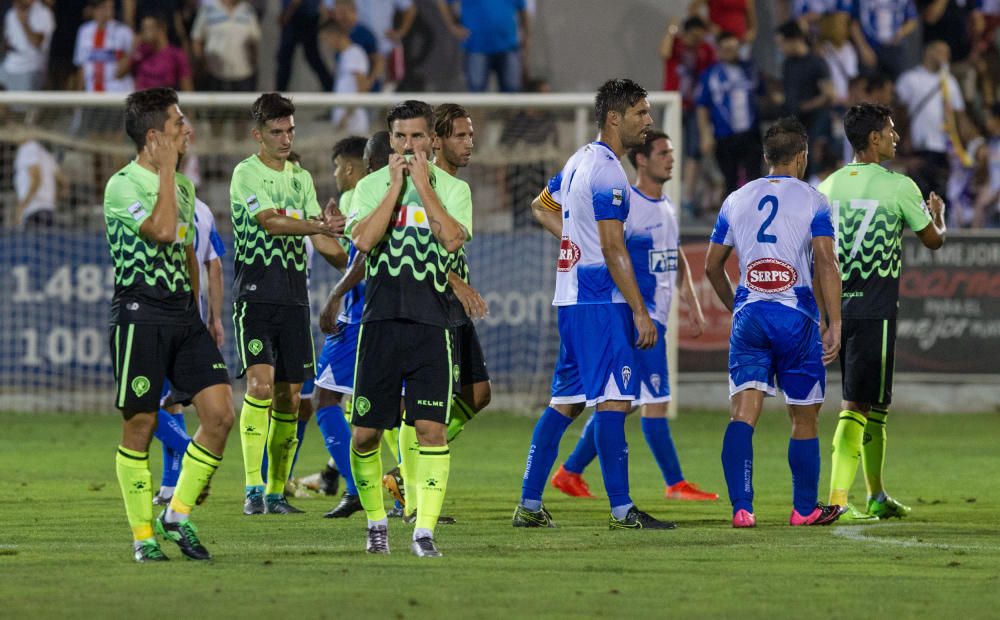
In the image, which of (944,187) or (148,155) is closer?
(148,155)

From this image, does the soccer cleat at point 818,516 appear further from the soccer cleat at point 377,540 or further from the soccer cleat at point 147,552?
the soccer cleat at point 147,552

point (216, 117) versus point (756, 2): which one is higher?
point (756, 2)

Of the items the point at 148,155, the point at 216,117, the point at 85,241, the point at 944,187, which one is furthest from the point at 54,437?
the point at 944,187

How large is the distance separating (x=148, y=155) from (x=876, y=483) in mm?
4821

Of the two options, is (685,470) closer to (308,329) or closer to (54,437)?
(308,329)

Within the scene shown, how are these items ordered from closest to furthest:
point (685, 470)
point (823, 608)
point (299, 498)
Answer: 1. point (823, 608)
2. point (299, 498)
3. point (685, 470)

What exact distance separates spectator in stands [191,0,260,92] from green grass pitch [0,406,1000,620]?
27.9 ft

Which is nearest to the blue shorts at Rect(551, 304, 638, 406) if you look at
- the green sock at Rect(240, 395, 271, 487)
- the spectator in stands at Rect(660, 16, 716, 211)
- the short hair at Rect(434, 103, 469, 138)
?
the short hair at Rect(434, 103, 469, 138)

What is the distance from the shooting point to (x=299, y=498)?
35.0 ft

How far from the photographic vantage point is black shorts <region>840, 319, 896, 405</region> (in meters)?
9.58

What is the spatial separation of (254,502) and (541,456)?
1.79 meters

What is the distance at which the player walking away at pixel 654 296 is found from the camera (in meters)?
10.7

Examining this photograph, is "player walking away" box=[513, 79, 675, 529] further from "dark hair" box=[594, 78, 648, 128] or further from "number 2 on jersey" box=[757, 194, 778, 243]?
"number 2 on jersey" box=[757, 194, 778, 243]

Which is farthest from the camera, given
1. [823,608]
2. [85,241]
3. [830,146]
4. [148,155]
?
[830,146]
